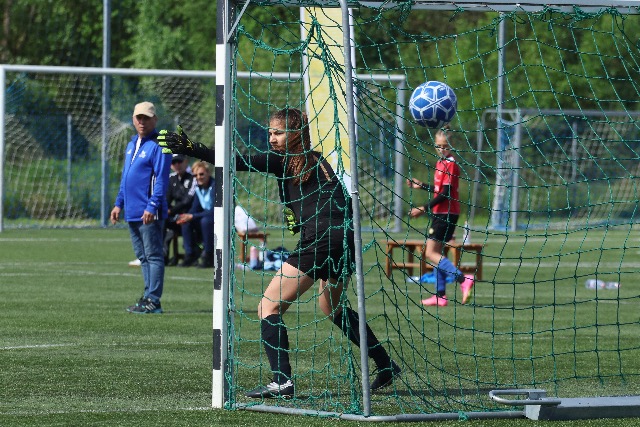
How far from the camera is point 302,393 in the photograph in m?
8.23

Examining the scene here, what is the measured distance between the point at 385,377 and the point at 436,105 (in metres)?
3.16

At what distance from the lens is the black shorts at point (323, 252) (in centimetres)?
793

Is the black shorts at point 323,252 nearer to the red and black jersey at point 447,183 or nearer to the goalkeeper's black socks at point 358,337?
the goalkeeper's black socks at point 358,337

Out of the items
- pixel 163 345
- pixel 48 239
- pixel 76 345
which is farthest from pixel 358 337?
pixel 48 239

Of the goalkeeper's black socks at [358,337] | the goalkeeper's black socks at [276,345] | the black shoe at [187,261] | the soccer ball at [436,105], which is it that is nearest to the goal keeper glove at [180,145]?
the goalkeeper's black socks at [276,345]

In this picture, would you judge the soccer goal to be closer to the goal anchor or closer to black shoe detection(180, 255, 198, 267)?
the goal anchor

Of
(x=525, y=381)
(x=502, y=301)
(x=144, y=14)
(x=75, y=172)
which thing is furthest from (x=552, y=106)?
(x=525, y=381)

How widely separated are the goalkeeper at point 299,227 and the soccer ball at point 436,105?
2865 millimetres

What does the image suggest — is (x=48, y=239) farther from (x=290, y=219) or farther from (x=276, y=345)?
(x=276, y=345)

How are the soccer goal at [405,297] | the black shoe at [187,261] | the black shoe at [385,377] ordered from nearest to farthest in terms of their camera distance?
the soccer goal at [405,297]
the black shoe at [385,377]
the black shoe at [187,261]

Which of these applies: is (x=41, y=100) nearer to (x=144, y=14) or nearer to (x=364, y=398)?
(x=144, y=14)

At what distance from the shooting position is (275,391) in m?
7.88

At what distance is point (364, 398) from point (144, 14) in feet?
119

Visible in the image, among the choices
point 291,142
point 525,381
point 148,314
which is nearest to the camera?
point 291,142
